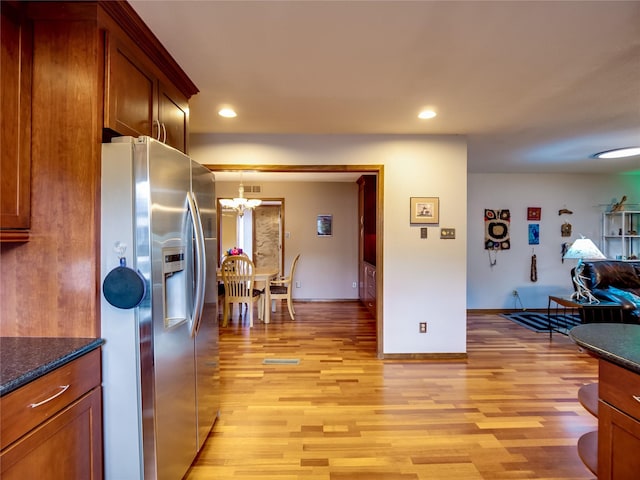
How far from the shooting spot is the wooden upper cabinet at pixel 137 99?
1501 mm

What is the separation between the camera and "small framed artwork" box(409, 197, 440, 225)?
3596mm

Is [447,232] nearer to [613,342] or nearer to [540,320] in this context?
[613,342]

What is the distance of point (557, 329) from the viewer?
471cm

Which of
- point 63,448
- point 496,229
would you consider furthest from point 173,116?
point 496,229

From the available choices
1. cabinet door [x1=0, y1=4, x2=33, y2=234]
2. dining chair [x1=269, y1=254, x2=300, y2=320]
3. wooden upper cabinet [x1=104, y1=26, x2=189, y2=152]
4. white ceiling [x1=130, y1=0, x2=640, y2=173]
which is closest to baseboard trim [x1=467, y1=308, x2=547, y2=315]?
dining chair [x1=269, y1=254, x2=300, y2=320]

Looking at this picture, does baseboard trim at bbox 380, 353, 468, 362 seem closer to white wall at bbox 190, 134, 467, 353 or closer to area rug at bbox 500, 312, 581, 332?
white wall at bbox 190, 134, 467, 353

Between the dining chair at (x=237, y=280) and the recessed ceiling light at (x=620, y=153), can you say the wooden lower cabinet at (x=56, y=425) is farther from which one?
the recessed ceiling light at (x=620, y=153)

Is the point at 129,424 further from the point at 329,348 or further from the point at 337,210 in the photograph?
the point at 337,210

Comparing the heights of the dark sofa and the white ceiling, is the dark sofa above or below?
below

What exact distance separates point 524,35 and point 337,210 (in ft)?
17.0

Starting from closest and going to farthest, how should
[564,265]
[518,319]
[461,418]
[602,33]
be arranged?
[602,33] < [461,418] < [518,319] < [564,265]

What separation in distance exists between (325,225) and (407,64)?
489 centimetres

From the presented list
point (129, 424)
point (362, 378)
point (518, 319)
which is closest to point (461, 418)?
point (362, 378)

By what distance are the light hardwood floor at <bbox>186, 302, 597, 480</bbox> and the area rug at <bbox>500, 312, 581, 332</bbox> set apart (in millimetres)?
794
